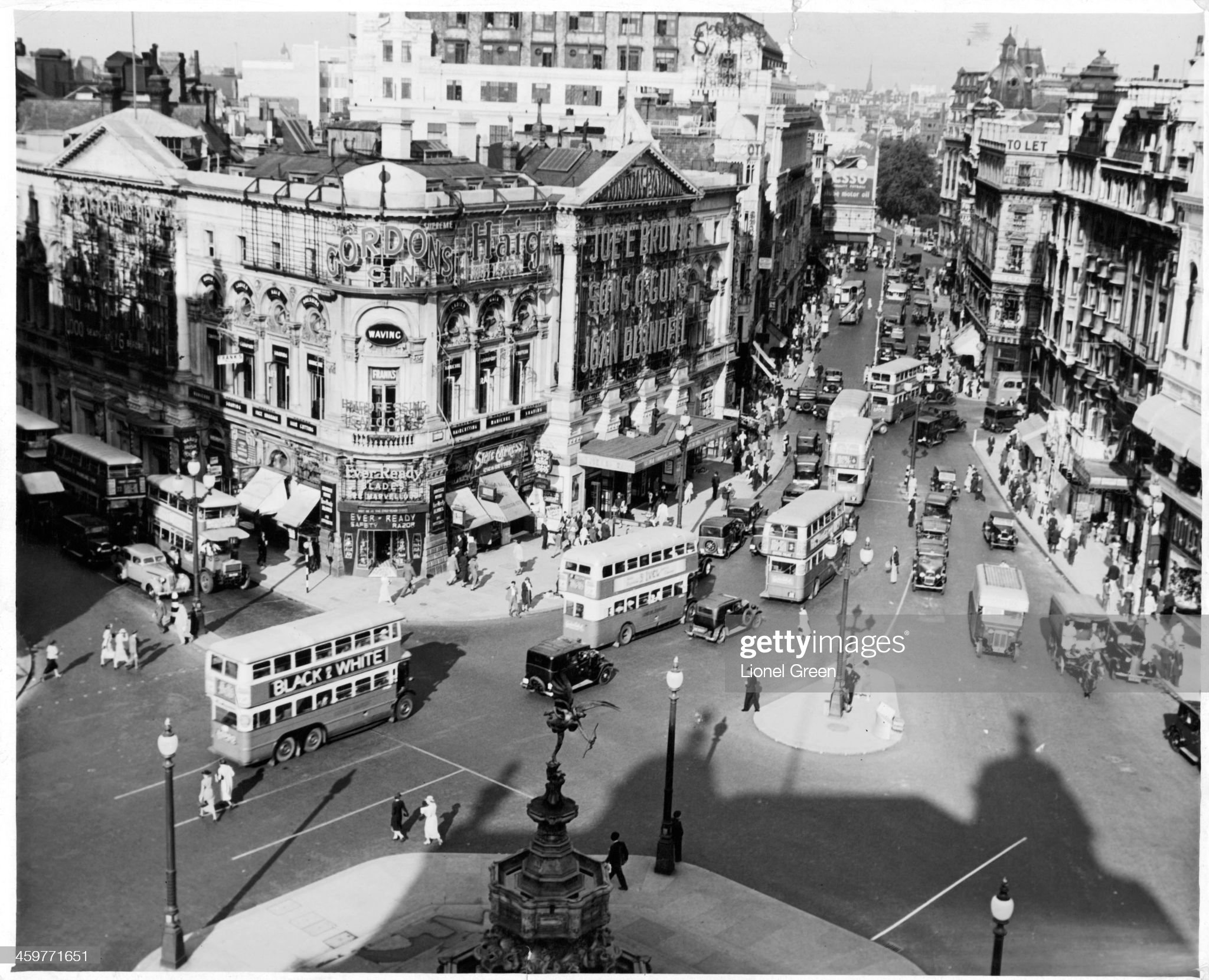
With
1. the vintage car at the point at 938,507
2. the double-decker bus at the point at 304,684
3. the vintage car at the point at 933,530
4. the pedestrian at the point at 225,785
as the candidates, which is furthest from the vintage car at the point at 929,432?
the pedestrian at the point at 225,785

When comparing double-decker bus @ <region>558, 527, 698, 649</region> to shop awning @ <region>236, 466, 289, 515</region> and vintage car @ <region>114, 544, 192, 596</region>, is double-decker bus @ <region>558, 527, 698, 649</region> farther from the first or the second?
vintage car @ <region>114, 544, 192, 596</region>

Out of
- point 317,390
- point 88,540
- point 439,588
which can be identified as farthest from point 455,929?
point 88,540

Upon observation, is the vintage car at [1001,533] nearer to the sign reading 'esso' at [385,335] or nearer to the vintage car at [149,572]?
the sign reading 'esso' at [385,335]

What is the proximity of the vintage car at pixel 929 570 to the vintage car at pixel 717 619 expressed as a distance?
9771 millimetres

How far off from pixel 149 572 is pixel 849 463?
3477 cm

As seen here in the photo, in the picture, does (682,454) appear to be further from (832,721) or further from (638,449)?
(832,721)

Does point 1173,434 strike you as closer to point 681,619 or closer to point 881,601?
point 881,601

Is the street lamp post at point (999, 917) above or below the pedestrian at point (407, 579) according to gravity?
→ above

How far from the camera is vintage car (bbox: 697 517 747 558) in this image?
67.3 meters

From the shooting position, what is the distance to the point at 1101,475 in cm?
7156

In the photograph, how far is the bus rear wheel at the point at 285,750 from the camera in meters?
44.5

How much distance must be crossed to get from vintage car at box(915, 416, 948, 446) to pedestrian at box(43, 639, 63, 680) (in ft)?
180

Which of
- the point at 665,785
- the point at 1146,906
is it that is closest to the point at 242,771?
the point at 665,785

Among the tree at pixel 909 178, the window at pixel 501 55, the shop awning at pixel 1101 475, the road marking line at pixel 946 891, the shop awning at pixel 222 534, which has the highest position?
the window at pixel 501 55
